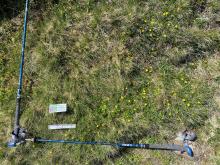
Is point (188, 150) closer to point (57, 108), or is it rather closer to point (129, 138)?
point (129, 138)

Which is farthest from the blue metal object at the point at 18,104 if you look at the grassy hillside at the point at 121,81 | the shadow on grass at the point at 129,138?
the shadow on grass at the point at 129,138

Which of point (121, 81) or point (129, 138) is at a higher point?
point (121, 81)

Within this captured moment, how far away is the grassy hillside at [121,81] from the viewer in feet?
15.6

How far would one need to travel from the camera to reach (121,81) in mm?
4766

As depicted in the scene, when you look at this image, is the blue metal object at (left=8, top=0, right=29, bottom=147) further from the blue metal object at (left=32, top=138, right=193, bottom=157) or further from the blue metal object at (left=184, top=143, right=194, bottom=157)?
the blue metal object at (left=184, top=143, right=194, bottom=157)

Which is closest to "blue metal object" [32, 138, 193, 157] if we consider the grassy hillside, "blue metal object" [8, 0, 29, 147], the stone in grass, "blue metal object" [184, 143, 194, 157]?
"blue metal object" [184, 143, 194, 157]

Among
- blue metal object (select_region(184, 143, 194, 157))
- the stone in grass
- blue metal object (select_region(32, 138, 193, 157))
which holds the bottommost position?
blue metal object (select_region(184, 143, 194, 157))

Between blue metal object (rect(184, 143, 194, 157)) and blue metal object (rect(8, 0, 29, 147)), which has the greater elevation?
blue metal object (rect(8, 0, 29, 147))

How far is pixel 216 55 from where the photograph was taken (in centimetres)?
488

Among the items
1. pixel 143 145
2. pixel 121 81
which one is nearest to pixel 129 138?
pixel 143 145

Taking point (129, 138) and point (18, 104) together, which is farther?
point (129, 138)

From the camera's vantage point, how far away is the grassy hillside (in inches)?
187

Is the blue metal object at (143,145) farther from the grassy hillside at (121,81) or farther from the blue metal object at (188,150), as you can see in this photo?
the grassy hillside at (121,81)

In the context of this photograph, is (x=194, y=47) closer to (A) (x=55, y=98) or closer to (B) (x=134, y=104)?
(B) (x=134, y=104)
